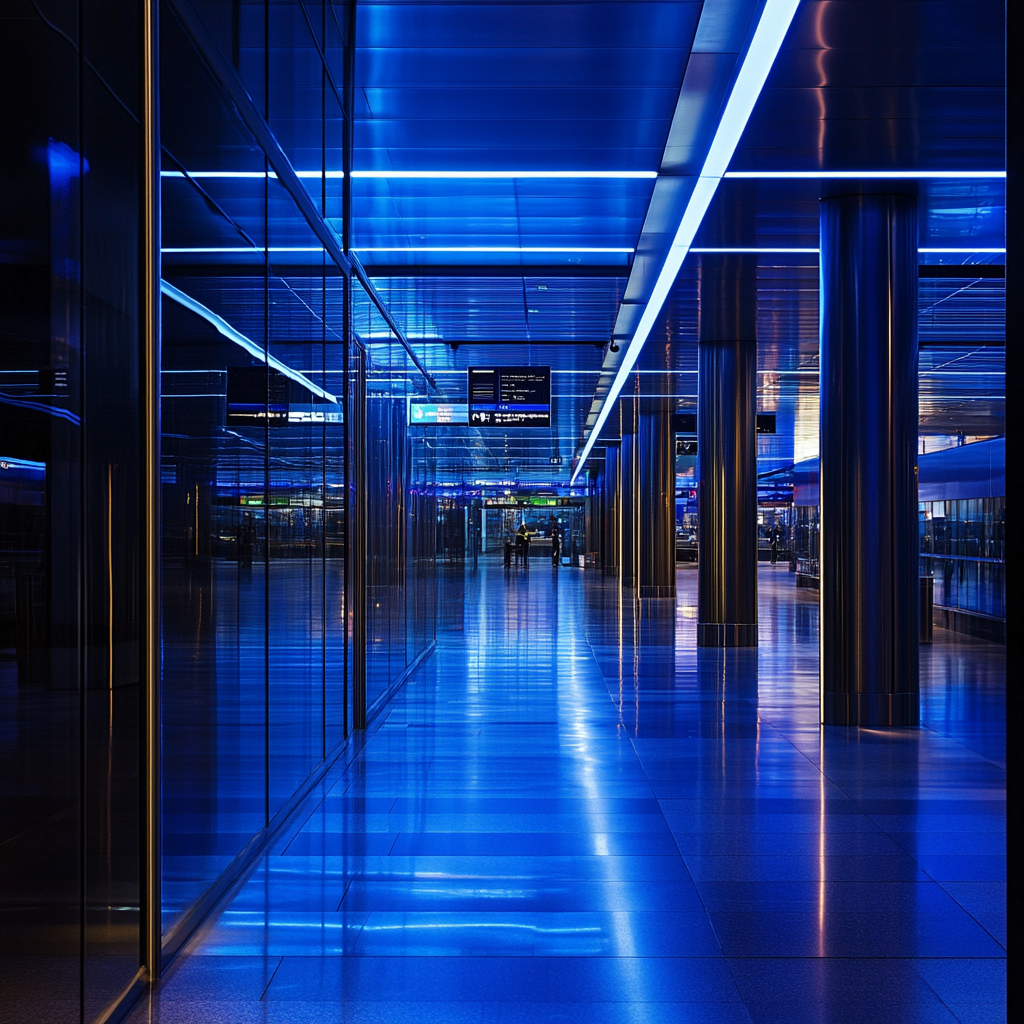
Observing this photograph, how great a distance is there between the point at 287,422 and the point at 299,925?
131 inches

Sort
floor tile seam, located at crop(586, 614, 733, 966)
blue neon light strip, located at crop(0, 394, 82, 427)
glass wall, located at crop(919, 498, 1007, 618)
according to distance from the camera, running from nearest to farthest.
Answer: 1. blue neon light strip, located at crop(0, 394, 82, 427)
2. floor tile seam, located at crop(586, 614, 733, 966)
3. glass wall, located at crop(919, 498, 1007, 618)

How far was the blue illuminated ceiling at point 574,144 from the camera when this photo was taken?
21.7 ft

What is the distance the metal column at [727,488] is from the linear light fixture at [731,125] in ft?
10.4

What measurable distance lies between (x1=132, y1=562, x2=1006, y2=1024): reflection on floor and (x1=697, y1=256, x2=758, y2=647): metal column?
729 centimetres

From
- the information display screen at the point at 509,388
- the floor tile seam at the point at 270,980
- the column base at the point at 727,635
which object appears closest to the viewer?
the floor tile seam at the point at 270,980

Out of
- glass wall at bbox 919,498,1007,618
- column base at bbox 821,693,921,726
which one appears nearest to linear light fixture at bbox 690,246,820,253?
column base at bbox 821,693,921,726

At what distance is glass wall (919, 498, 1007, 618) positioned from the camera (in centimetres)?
2200

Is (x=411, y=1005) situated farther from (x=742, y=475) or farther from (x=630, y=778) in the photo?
(x=742, y=475)

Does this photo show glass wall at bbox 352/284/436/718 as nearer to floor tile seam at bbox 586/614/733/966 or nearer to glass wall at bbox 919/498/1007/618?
floor tile seam at bbox 586/614/733/966

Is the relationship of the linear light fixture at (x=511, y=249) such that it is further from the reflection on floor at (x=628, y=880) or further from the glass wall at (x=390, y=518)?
the reflection on floor at (x=628, y=880)

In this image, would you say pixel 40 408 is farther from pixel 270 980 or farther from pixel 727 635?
pixel 727 635

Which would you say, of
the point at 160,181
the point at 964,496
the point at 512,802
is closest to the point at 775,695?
the point at 512,802

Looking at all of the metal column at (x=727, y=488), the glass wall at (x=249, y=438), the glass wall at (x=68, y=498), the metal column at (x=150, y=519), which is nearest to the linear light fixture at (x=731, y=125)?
the glass wall at (x=249, y=438)

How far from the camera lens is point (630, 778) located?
316 inches
